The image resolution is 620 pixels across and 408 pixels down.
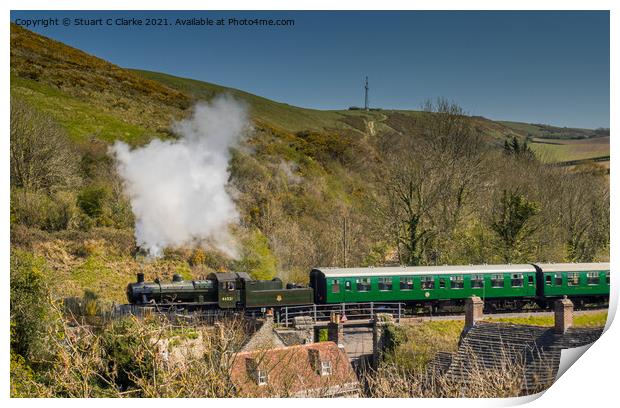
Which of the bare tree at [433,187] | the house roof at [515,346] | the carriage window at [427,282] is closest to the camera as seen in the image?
the house roof at [515,346]

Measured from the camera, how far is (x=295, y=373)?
32.7 ft

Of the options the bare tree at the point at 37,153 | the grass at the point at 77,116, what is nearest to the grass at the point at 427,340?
the bare tree at the point at 37,153

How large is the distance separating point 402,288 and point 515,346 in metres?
4.70

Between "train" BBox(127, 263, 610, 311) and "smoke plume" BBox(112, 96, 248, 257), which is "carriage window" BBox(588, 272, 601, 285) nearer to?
"train" BBox(127, 263, 610, 311)

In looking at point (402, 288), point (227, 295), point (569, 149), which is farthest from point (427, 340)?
point (569, 149)

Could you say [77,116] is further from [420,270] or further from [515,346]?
[515,346]

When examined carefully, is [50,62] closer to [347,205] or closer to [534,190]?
[347,205]

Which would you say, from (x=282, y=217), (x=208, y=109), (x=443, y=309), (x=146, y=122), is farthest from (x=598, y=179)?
(x=146, y=122)

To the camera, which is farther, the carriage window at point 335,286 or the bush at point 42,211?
the bush at point 42,211

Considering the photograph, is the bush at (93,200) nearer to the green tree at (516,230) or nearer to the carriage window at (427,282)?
the carriage window at (427,282)

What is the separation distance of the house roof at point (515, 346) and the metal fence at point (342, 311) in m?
3.50

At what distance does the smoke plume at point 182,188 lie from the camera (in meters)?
16.7

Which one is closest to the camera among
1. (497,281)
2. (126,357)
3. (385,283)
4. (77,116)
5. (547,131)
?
(126,357)

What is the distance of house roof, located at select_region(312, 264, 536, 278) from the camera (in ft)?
50.9
